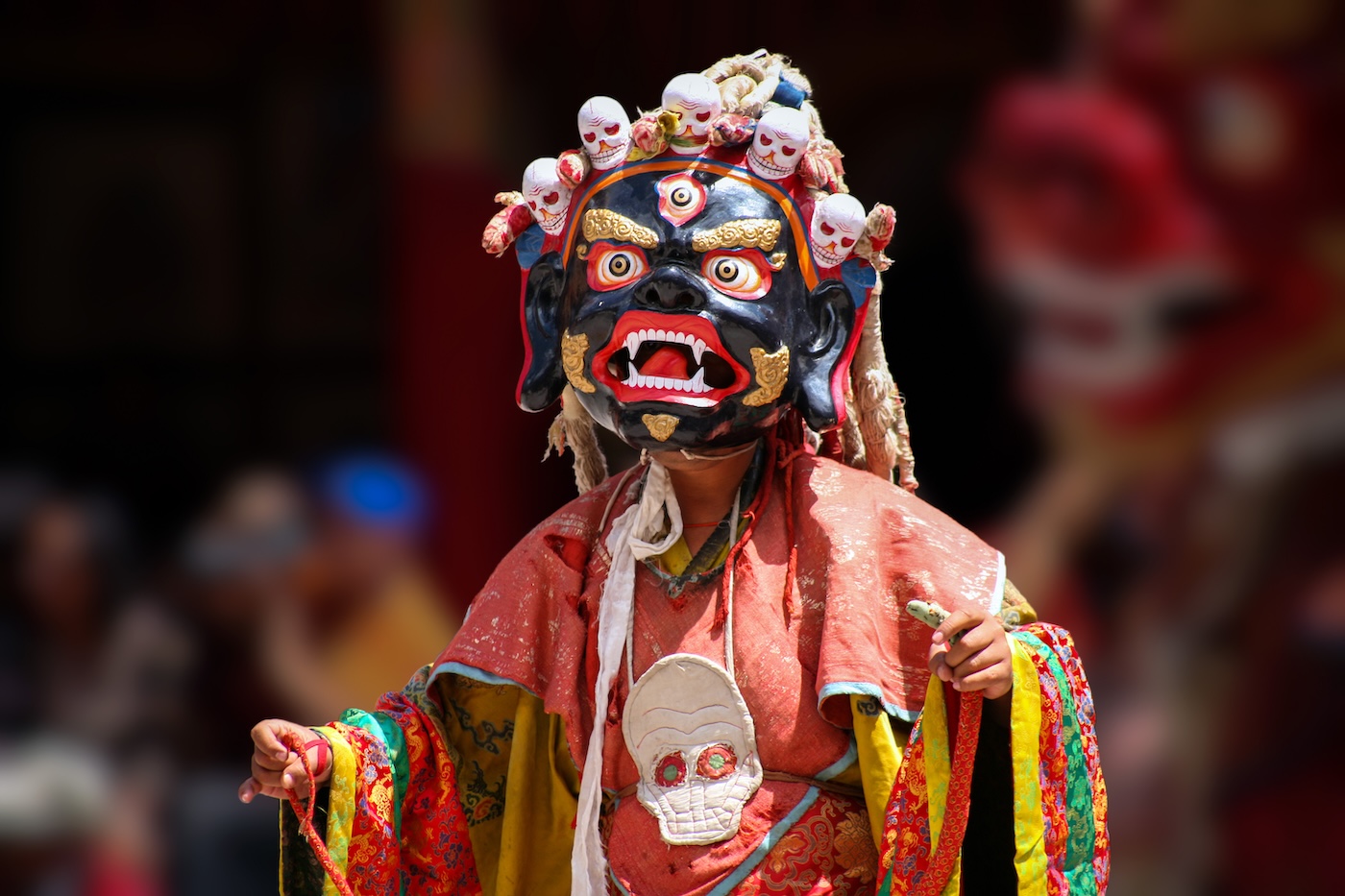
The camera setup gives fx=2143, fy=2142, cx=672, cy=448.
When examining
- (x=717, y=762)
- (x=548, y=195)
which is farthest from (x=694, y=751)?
(x=548, y=195)

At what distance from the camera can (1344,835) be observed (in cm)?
609

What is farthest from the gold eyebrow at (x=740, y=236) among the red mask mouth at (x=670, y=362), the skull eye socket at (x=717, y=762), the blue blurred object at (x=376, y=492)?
the blue blurred object at (x=376, y=492)

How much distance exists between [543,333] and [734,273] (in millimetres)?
351

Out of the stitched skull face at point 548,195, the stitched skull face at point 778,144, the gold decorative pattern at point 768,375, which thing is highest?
the stitched skull face at point 778,144

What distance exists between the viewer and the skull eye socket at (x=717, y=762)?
306 cm

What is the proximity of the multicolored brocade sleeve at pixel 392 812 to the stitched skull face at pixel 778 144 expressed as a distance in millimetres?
950

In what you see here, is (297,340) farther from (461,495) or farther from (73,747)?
(73,747)

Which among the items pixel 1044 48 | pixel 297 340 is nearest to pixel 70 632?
pixel 297 340

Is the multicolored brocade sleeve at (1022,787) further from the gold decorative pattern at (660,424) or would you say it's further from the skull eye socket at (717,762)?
the gold decorative pattern at (660,424)

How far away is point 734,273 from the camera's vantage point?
3059mm

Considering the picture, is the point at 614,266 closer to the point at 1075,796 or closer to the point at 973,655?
the point at 973,655

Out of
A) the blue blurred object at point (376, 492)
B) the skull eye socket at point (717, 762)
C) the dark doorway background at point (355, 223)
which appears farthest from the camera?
the blue blurred object at point (376, 492)

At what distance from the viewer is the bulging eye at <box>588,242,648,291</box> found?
121 inches

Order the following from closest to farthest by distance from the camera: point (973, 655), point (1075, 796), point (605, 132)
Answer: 1. point (973, 655)
2. point (1075, 796)
3. point (605, 132)
